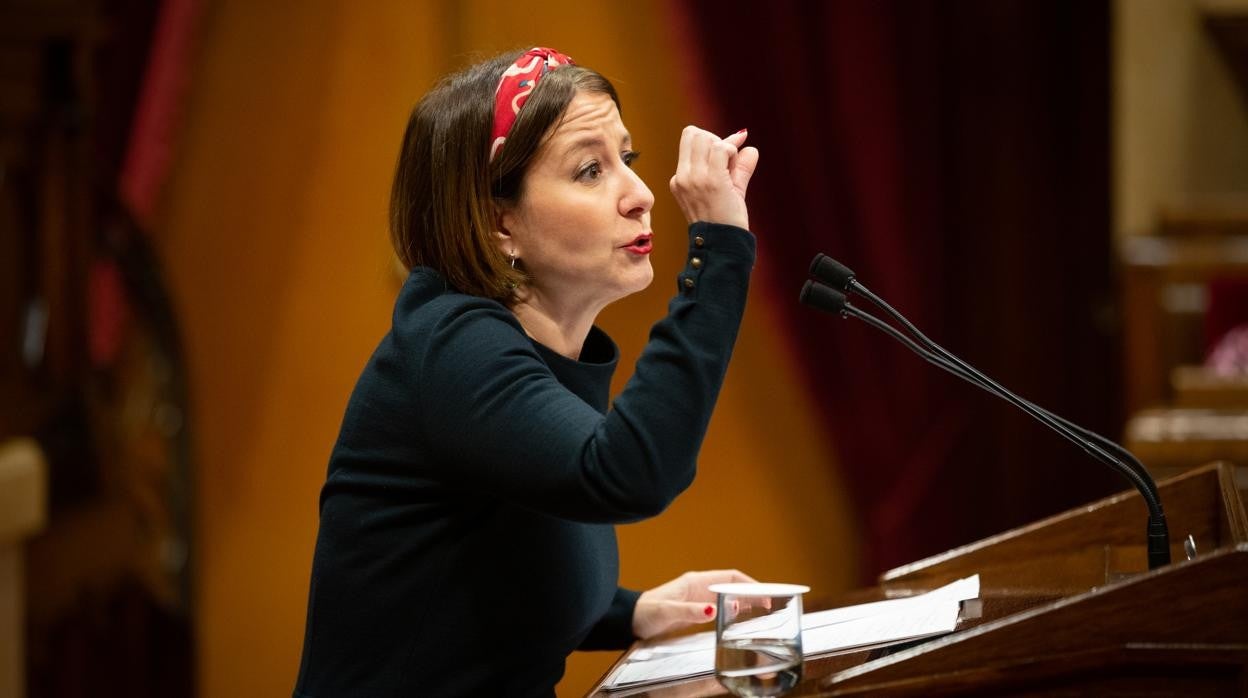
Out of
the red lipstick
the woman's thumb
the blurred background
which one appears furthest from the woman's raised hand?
the blurred background

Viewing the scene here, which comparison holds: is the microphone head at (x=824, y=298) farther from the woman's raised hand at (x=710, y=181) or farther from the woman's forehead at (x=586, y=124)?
the woman's forehead at (x=586, y=124)

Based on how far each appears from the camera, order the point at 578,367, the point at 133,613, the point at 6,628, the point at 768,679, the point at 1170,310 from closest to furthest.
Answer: the point at 768,679, the point at 578,367, the point at 6,628, the point at 133,613, the point at 1170,310

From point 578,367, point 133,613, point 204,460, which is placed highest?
point 578,367

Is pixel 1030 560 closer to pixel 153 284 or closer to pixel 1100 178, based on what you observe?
pixel 1100 178

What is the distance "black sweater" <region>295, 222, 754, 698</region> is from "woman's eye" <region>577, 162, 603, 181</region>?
16 cm

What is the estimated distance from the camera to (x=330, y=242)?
3490 millimetres

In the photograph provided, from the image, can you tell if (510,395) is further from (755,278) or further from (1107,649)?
(755,278)

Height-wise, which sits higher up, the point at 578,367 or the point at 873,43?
the point at 873,43

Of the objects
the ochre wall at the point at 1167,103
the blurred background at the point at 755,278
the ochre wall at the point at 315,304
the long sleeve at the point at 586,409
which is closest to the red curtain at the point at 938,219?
the blurred background at the point at 755,278

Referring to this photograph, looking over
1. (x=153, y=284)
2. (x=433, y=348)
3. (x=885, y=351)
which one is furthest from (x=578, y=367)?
(x=153, y=284)

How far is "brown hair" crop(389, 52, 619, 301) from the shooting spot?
1.27m

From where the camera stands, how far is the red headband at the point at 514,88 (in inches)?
50.6

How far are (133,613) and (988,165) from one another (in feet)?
7.64

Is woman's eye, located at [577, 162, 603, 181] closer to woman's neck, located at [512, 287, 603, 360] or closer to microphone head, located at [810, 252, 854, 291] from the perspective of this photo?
woman's neck, located at [512, 287, 603, 360]
